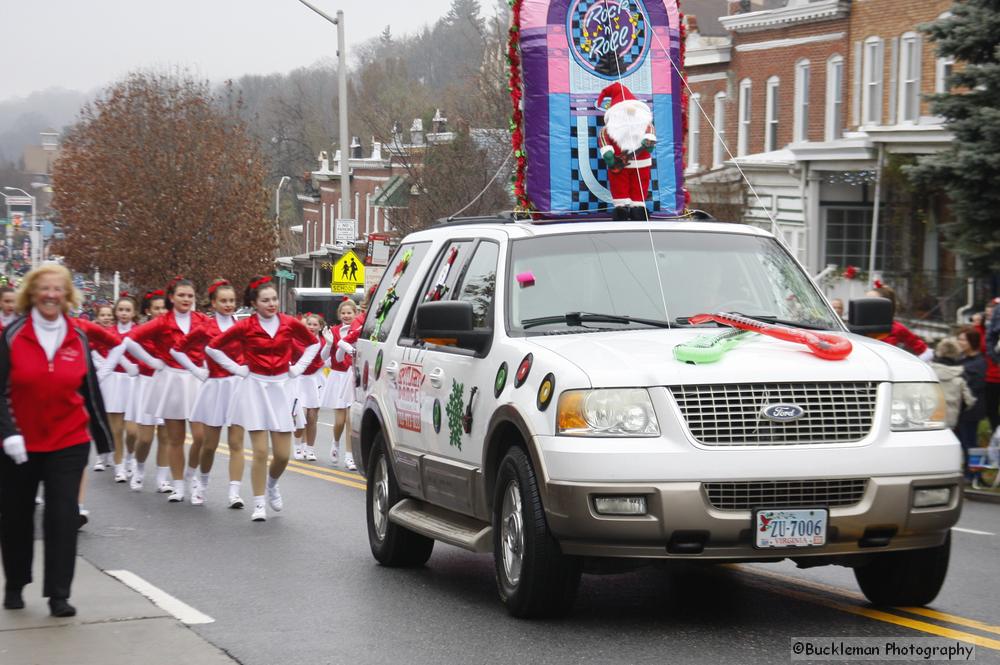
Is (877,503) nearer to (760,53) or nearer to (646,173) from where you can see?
(646,173)

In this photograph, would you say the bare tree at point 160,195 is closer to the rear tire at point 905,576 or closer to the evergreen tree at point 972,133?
the evergreen tree at point 972,133

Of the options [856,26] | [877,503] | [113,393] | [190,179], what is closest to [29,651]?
[877,503]

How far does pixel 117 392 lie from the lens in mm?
17625

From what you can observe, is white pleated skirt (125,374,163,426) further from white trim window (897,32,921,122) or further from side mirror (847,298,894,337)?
white trim window (897,32,921,122)

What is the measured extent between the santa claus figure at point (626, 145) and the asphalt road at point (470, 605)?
262cm

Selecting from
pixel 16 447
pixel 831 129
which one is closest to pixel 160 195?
pixel 831 129

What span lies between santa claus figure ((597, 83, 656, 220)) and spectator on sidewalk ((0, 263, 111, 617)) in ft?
12.2

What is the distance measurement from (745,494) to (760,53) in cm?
3270

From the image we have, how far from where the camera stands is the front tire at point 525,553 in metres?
7.79

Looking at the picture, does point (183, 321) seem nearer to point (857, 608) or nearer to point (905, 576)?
point (857, 608)

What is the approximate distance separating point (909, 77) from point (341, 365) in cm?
1767

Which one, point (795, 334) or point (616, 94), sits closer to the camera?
point (795, 334)

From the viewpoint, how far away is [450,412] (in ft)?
30.0

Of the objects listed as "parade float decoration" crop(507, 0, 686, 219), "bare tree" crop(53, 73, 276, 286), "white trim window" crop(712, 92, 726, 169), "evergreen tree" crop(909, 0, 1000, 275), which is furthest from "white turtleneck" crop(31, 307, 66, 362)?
"bare tree" crop(53, 73, 276, 286)
